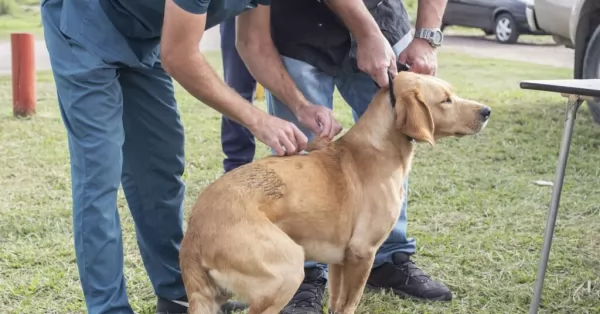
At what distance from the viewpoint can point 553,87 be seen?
2945 millimetres

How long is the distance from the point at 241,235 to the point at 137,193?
92 cm

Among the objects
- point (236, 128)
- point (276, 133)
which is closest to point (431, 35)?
→ point (276, 133)

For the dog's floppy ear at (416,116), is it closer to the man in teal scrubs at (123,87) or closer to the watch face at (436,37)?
the man in teal scrubs at (123,87)

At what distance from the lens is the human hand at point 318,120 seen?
3.28 metres

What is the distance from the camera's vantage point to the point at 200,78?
2811 mm

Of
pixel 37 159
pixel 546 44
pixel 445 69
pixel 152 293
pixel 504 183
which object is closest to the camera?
pixel 152 293

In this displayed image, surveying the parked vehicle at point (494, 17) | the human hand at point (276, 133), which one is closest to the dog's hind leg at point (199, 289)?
the human hand at point (276, 133)

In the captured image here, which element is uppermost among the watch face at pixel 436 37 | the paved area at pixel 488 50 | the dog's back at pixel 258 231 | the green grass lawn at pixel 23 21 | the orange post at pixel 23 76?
the watch face at pixel 436 37

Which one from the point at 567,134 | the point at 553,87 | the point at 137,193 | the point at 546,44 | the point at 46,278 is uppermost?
the point at 553,87

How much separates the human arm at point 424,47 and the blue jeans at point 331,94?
24 centimetres

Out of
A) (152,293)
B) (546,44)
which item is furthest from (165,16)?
(546,44)

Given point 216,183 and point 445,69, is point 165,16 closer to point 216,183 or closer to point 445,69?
point 216,183

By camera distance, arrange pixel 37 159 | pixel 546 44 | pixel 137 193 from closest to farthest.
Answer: pixel 137 193
pixel 37 159
pixel 546 44

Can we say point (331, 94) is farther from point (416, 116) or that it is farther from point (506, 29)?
point (506, 29)
